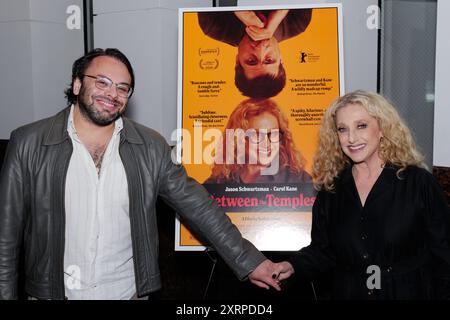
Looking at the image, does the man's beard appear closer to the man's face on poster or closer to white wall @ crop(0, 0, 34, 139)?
the man's face on poster

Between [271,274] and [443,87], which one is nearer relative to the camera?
[271,274]

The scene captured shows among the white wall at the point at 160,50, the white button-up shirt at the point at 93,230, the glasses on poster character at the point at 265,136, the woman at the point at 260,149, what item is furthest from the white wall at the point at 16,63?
the white button-up shirt at the point at 93,230

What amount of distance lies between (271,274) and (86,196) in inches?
38.9

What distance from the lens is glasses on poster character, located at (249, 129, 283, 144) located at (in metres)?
3.20

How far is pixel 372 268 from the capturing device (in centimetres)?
228

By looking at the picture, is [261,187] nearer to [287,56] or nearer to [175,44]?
[287,56]

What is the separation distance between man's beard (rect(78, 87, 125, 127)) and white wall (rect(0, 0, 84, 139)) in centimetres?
237

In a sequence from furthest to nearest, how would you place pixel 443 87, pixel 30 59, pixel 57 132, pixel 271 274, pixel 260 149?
1. pixel 30 59
2. pixel 260 149
3. pixel 443 87
4. pixel 271 274
5. pixel 57 132

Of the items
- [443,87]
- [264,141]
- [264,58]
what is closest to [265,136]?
[264,141]

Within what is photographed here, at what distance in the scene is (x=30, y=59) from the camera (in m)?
4.54

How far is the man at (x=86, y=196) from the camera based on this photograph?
229 cm

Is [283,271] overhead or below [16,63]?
below

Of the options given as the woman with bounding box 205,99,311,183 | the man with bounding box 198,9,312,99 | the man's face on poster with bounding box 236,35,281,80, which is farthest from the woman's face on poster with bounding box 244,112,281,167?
the man's face on poster with bounding box 236,35,281,80

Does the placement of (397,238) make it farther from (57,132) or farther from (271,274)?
(57,132)
